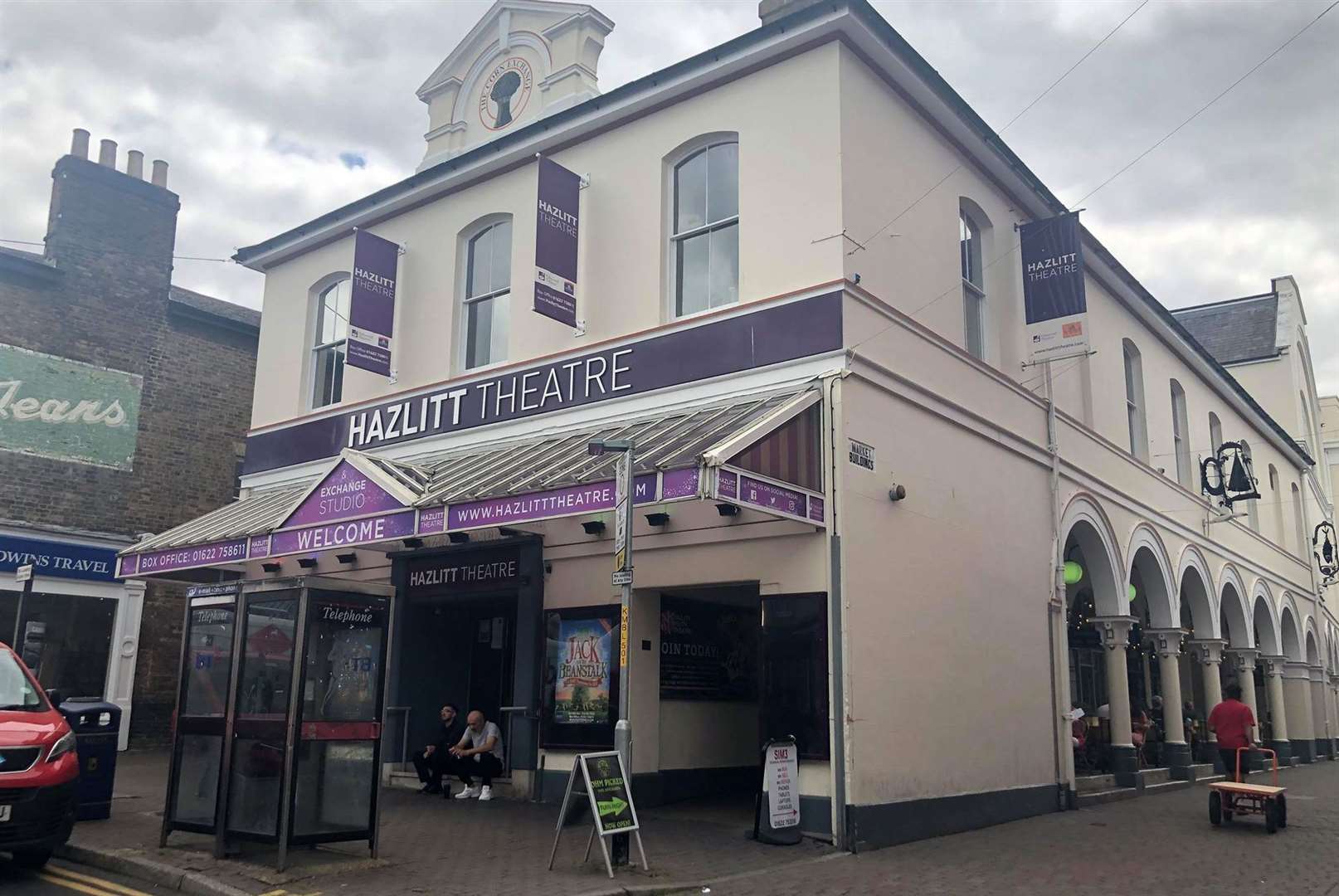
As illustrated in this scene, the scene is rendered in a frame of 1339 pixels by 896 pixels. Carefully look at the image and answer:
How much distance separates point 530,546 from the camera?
13836 mm

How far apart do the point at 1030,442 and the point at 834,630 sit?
6.01 m

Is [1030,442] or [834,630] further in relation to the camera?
[1030,442]

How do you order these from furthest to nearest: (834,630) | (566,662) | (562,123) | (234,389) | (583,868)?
1. (234,389)
2. (562,123)
3. (566,662)
4. (834,630)
5. (583,868)

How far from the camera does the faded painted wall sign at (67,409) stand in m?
19.4

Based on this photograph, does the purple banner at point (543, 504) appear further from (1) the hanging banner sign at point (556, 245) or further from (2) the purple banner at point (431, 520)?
(1) the hanging banner sign at point (556, 245)

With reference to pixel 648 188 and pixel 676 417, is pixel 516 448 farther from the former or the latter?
pixel 648 188

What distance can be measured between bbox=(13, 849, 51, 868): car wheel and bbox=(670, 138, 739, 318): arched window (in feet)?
27.8

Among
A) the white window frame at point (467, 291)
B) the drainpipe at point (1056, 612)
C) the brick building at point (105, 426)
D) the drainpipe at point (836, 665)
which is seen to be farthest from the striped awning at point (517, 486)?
the drainpipe at point (1056, 612)

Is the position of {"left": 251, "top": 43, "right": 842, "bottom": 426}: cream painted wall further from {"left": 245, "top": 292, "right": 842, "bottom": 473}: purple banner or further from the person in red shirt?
the person in red shirt

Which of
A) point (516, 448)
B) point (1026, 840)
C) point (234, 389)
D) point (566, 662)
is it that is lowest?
point (1026, 840)

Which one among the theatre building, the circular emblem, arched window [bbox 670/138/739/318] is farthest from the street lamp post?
the circular emblem

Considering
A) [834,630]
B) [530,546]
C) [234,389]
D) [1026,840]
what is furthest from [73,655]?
[1026,840]

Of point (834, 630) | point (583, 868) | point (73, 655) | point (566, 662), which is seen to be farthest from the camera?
point (73, 655)

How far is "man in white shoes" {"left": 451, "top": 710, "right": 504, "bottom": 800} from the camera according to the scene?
13445 millimetres
